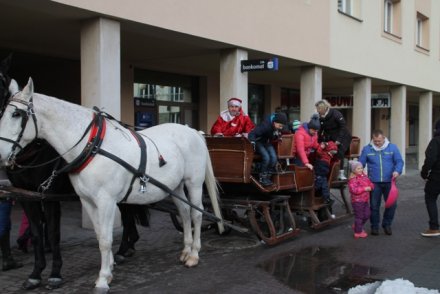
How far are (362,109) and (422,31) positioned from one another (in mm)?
7246

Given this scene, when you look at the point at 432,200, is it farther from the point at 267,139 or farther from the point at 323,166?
the point at 267,139

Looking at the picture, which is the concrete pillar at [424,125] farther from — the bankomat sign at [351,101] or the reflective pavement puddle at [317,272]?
the reflective pavement puddle at [317,272]

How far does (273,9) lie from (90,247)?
22.7 feet

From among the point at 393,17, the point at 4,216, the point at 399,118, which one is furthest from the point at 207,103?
the point at 4,216

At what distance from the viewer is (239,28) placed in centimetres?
1028

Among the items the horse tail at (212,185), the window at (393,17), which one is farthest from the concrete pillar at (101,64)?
the window at (393,17)

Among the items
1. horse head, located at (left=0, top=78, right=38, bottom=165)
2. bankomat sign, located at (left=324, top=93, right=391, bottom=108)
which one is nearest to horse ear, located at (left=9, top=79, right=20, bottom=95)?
horse head, located at (left=0, top=78, right=38, bottom=165)

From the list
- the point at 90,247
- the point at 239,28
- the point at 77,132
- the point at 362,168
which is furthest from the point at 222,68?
the point at 77,132

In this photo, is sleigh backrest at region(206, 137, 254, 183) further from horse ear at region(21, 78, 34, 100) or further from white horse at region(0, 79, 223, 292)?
horse ear at region(21, 78, 34, 100)

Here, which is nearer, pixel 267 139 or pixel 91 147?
pixel 91 147

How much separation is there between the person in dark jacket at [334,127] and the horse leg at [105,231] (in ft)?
14.8

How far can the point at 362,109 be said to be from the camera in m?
16.0

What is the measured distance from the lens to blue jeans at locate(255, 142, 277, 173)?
6879 millimetres

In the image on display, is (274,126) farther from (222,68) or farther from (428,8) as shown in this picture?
(428,8)
